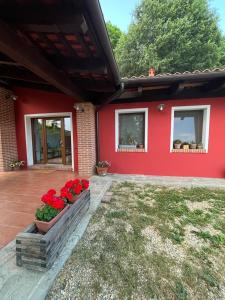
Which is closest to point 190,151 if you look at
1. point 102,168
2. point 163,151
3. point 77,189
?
point 163,151

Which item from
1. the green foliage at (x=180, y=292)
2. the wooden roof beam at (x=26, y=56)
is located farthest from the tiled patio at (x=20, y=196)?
the wooden roof beam at (x=26, y=56)

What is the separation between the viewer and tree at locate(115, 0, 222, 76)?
920 cm

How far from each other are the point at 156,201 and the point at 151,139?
215 centimetres

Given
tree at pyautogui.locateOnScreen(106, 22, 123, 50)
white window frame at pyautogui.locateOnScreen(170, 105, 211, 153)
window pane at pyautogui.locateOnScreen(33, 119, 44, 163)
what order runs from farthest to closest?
tree at pyautogui.locateOnScreen(106, 22, 123, 50) < window pane at pyautogui.locateOnScreen(33, 119, 44, 163) < white window frame at pyautogui.locateOnScreen(170, 105, 211, 153)

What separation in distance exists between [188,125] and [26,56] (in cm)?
442

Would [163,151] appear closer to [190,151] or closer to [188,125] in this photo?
[190,151]

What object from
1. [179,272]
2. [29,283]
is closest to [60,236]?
[29,283]

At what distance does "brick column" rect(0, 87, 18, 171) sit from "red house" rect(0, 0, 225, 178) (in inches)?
1.1

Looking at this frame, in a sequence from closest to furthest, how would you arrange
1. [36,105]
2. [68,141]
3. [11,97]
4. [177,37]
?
[11,97] < [36,105] < [68,141] < [177,37]

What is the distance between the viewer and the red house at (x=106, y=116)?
2.83 m

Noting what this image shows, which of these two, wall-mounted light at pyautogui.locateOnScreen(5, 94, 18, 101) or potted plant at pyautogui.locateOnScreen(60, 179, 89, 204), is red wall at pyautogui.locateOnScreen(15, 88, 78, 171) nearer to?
wall-mounted light at pyautogui.locateOnScreen(5, 94, 18, 101)

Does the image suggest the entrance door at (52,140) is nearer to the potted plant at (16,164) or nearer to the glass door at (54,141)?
the glass door at (54,141)

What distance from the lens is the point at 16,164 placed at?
5.43 meters

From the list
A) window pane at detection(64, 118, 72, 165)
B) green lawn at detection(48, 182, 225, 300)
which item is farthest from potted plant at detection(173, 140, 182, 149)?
window pane at detection(64, 118, 72, 165)
